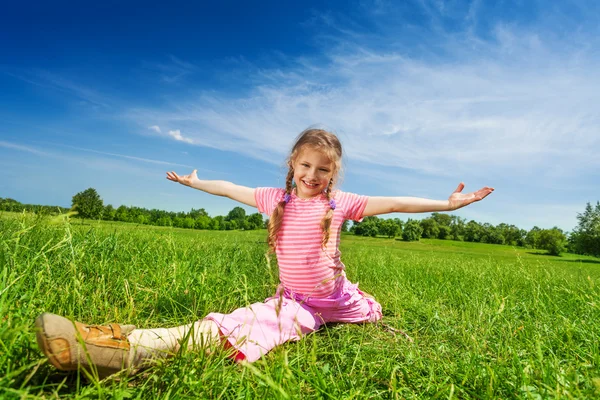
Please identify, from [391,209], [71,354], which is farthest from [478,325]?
[71,354]

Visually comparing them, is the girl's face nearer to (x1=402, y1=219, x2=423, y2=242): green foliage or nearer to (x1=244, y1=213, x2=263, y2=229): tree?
(x1=244, y1=213, x2=263, y2=229): tree

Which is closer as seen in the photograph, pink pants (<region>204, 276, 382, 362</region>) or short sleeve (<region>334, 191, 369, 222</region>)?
pink pants (<region>204, 276, 382, 362</region>)

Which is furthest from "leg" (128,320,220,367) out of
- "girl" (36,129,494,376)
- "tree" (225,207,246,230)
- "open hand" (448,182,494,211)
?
"tree" (225,207,246,230)

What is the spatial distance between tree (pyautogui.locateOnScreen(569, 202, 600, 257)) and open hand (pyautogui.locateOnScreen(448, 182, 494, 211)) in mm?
61708

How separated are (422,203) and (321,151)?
108 centimetres

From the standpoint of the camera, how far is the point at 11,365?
176 centimetres

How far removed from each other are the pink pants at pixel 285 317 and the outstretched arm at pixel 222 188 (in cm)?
114

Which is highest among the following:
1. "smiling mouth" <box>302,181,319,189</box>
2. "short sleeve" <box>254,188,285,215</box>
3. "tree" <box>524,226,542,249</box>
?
"tree" <box>524,226,542,249</box>

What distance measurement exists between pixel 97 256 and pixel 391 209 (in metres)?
3.17

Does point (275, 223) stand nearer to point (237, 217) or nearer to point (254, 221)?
point (254, 221)

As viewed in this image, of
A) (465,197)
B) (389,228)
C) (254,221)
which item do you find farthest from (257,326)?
(389,228)

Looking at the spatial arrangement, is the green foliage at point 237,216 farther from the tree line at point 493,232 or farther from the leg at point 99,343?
the leg at point 99,343

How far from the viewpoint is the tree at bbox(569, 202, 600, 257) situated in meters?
51.8

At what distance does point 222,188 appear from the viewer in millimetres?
4148
